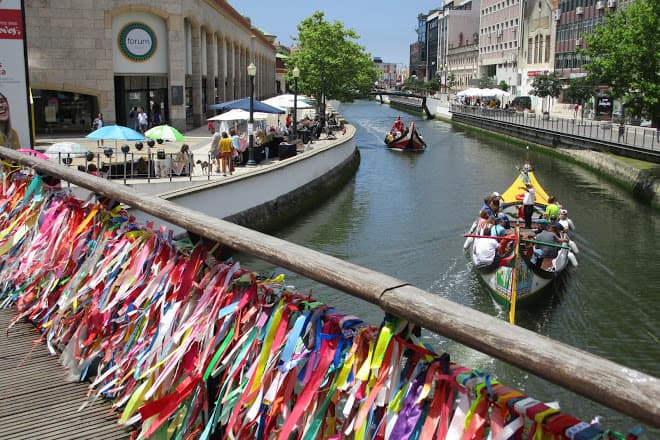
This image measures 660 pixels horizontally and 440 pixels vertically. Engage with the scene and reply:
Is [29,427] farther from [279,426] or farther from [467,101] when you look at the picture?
[467,101]

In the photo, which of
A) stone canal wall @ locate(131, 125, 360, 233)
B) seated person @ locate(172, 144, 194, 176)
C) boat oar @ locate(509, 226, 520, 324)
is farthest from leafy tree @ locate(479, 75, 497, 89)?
boat oar @ locate(509, 226, 520, 324)

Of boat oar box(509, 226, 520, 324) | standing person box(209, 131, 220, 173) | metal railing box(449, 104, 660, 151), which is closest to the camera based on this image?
boat oar box(509, 226, 520, 324)

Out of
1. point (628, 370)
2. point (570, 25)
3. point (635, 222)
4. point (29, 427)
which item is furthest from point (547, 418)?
point (570, 25)

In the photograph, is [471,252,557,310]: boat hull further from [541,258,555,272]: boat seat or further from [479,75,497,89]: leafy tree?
[479,75,497,89]: leafy tree

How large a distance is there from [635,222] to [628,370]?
2731cm

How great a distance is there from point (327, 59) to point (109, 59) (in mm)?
32330

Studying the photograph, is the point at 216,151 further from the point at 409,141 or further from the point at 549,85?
the point at 549,85

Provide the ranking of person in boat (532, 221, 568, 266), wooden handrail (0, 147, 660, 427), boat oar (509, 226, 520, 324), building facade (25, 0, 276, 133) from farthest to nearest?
1. building facade (25, 0, 276, 133)
2. person in boat (532, 221, 568, 266)
3. boat oar (509, 226, 520, 324)
4. wooden handrail (0, 147, 660, 427)

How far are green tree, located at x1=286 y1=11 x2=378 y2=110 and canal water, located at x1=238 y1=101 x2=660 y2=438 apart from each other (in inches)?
1007

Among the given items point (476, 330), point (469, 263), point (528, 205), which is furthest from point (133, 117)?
point (476, 330)

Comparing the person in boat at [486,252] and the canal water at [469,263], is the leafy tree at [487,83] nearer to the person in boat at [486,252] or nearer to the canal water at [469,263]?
the canal water at [469,263]

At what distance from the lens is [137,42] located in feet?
126

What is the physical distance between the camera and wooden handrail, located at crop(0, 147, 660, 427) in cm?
190

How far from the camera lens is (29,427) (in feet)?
12.5
